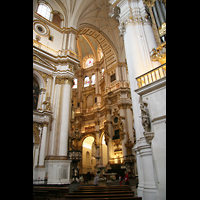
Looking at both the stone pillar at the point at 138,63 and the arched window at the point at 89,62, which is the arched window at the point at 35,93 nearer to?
the stone pillar at the point at 138,63

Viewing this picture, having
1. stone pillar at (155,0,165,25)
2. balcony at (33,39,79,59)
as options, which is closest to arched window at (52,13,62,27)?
balcony at (33,39,79,59)

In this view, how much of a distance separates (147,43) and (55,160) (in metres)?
9.65

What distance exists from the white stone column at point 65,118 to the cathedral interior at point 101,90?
2.9 inches

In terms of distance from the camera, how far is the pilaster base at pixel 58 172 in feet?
35.3

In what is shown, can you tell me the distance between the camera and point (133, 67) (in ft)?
23.6

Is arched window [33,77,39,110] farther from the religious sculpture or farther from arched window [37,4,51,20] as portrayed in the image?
Result: the religious sculpture

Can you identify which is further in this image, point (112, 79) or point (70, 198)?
point (112, 79)

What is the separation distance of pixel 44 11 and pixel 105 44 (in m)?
8.93

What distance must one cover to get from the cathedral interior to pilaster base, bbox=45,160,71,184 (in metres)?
0.06

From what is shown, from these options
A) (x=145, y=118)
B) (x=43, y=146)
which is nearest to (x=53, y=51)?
(x=43, y=146)

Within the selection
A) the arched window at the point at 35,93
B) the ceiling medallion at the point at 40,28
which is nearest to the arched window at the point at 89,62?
the ceiling medallion at the point at 40,28

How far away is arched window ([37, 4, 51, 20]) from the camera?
52.8ft
